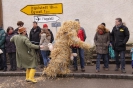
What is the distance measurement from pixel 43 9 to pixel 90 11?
206cm

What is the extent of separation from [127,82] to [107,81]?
22.9 inches

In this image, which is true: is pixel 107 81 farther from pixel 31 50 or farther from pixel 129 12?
pixel 129 12

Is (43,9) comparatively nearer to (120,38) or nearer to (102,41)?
(102,41)

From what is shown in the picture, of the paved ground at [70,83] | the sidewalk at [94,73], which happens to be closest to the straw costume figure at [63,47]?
the paved ground at [70,83]

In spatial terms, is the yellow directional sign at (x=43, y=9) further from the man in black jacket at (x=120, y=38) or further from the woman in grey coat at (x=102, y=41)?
the man in black jacket at (x=120, y=38)

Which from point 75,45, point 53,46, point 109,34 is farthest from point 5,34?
point 109,34

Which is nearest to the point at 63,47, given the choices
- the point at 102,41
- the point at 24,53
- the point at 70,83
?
the point at 70,83

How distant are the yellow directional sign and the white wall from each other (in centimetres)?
17

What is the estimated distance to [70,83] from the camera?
8.38 metres

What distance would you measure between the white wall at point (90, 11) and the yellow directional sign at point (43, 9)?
17cm

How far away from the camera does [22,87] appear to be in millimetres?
7988

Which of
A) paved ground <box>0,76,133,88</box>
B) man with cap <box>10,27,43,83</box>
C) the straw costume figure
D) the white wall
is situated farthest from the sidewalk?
the white wall

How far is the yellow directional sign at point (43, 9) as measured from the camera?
41.2ft

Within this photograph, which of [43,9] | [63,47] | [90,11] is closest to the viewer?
[63,47]
